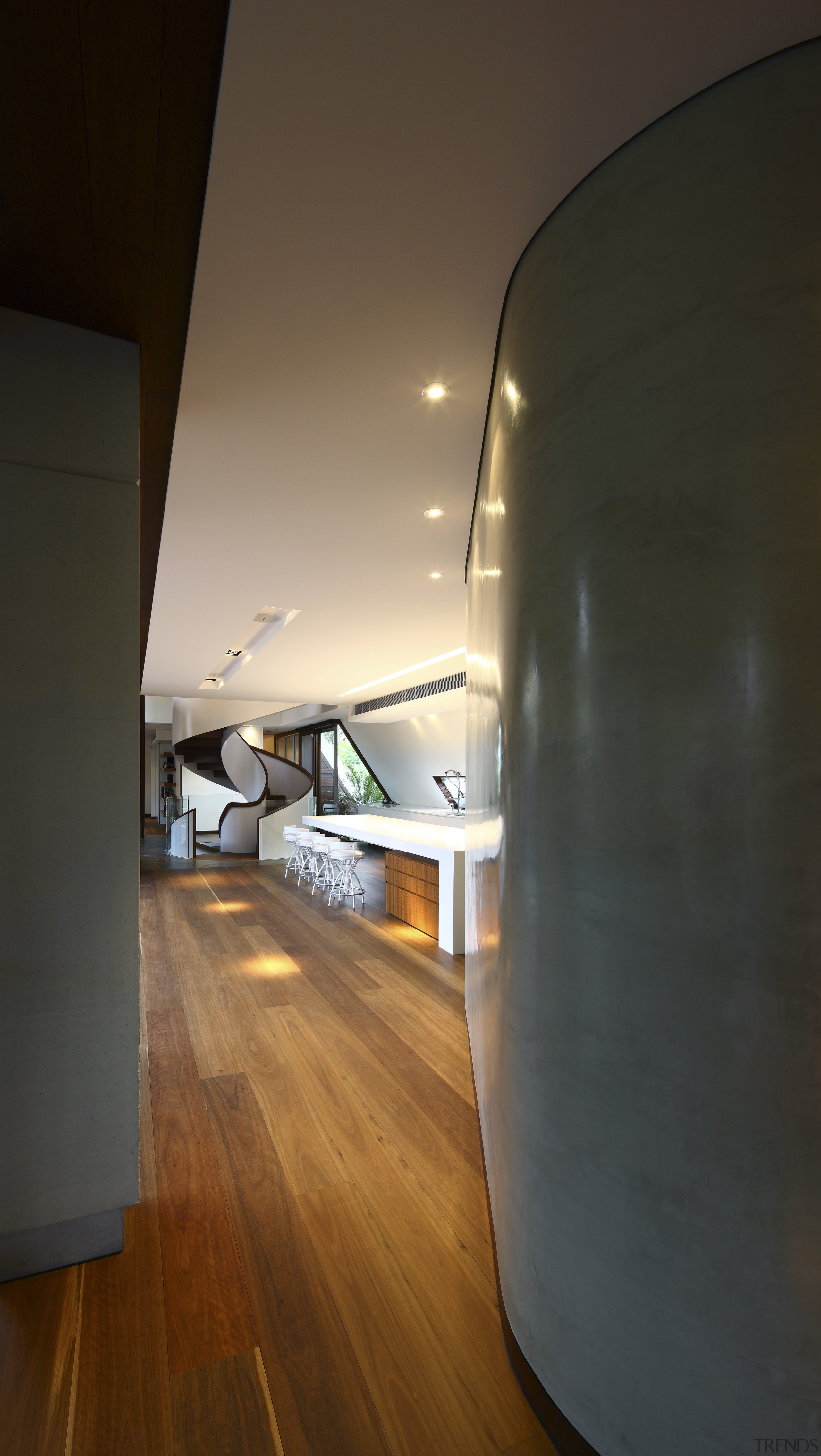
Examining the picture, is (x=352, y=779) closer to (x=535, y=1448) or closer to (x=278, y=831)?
(x=278, y=831)

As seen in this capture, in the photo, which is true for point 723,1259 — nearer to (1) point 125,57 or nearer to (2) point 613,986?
(2) point 613,986

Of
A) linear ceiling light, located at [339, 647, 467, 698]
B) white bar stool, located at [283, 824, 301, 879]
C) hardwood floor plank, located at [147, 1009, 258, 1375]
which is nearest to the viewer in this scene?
hardwood floor plank, located at [147, 1009, 258, 1375]

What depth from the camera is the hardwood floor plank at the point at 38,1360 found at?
56.0 inches

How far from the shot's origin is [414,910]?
21.2ft

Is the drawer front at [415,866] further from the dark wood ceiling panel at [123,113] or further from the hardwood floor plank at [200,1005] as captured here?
the dark wood ceiling panel at [123,113]

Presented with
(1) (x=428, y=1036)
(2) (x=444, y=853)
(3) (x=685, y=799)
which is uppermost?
(3) (x=685, y=799)

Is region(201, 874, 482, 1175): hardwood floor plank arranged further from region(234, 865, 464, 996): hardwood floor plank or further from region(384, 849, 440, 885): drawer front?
region(384, 849, 440, 885): drawer front

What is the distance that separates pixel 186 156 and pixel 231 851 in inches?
464

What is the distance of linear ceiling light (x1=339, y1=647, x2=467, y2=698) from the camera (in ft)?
24.4

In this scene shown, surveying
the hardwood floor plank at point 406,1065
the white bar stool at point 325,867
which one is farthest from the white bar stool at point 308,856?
the hardwood floor plank at point 406,1065

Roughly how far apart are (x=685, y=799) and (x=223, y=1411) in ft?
5.53

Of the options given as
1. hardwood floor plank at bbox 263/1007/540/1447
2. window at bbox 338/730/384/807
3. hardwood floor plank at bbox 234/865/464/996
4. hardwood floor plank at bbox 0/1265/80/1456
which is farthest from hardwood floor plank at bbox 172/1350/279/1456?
window at bbox 338/730/384/807

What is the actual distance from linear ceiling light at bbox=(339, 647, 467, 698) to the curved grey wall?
4.78 m

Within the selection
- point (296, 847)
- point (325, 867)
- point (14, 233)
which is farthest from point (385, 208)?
point (296, 847)
